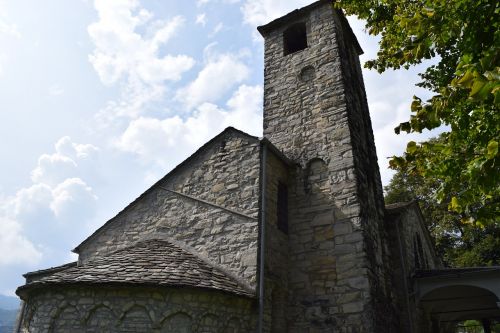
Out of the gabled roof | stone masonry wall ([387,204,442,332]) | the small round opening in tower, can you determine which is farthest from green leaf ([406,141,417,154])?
the small round opening in tower

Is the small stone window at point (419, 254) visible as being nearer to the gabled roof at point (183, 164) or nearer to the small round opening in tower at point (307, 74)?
the small round opening in tower at point (307, 74)

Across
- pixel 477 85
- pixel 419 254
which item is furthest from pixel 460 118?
pixel 419 254

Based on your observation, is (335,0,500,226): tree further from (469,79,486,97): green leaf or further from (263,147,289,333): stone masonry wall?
(263,147,289,333): stone masonry wall

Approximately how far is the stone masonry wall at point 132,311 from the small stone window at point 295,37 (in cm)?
847

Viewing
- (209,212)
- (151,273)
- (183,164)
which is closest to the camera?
(151,273)

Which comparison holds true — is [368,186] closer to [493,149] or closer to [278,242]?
[278,242]

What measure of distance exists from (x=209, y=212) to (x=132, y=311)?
301 cm

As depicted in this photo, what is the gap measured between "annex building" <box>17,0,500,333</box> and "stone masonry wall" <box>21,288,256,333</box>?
0.06 feet

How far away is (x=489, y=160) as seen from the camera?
3.33m

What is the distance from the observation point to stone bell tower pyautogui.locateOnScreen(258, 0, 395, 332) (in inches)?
308

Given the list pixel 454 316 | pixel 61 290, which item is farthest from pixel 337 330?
pixel 454 316

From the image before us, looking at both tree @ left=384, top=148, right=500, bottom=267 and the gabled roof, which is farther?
tree @ left=384, top=148, right=500, bottom=267

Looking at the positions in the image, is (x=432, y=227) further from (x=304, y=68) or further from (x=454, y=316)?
(x=304, y=68)

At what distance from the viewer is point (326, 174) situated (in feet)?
30.0
